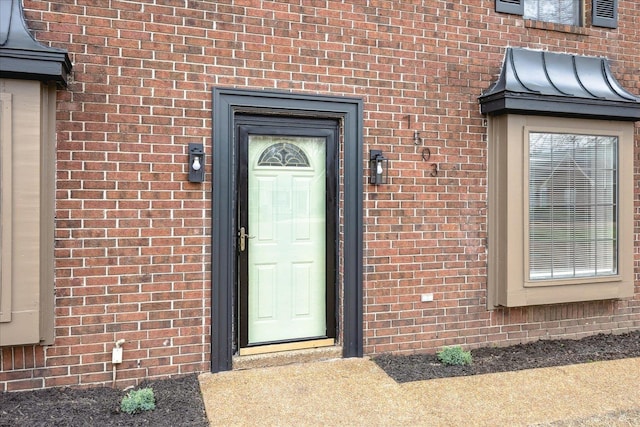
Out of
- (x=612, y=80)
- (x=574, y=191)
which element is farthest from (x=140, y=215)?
(x=612, y=80)

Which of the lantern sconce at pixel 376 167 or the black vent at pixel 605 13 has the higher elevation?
the black vent at pixel 605 13

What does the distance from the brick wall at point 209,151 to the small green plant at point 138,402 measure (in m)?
0.46

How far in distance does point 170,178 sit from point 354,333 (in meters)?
2.09

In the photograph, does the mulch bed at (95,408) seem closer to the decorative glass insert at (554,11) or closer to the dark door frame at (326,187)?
the dark door frame at (326,187)

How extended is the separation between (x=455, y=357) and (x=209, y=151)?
278 cm

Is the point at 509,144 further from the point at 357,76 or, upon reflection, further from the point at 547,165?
the point at 357,76

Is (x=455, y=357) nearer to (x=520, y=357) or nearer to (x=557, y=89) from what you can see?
(x=520, y=357)

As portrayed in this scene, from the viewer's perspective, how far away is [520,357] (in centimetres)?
438

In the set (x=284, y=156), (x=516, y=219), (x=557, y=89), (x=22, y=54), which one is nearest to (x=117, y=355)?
(x=284, y=156)

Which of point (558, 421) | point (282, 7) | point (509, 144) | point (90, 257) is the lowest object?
point (558, 421)

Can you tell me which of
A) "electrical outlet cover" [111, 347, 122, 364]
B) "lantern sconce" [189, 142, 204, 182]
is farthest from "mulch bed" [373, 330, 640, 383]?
"lantern sconce" [189, 142, 204, 182]

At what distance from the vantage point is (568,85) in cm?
465

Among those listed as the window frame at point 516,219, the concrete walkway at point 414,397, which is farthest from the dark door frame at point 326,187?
the window frame at point 516,219

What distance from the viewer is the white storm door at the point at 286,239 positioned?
4137 millimetres
